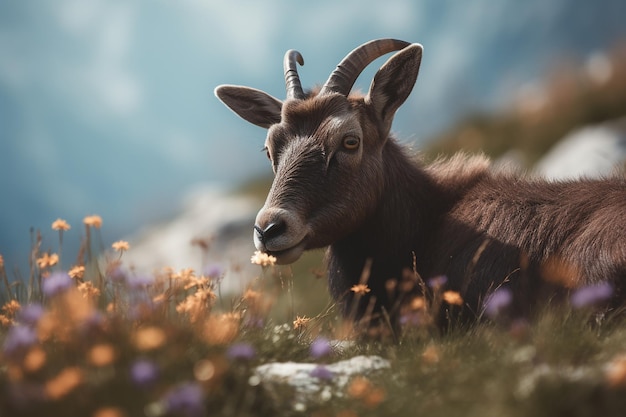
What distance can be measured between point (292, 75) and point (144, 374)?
5.04m

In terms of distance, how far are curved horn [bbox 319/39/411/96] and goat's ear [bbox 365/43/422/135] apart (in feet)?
0.89

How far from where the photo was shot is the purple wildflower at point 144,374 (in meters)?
3.48

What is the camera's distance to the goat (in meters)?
6.18

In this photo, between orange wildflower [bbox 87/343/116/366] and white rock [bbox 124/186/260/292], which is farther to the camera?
white rock [bbox 124/186/260/292]

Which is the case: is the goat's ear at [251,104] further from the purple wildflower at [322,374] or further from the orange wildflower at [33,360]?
the orange wildflower at [33,360]

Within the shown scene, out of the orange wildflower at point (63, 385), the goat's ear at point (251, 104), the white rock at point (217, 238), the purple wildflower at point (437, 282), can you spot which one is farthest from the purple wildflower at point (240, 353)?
the white rock at point (217, 238)

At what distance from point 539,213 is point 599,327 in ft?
5.70

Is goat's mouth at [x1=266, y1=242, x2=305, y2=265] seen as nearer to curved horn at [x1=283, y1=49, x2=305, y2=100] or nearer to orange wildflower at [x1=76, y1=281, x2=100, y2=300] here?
orange wildflower at [x1=76, y1=281, x2=100, y2=300]

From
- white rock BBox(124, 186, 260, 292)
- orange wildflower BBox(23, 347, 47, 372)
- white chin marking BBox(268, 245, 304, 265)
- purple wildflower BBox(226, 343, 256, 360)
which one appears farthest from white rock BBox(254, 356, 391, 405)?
white rock BBox(124, 186, 260, 292)

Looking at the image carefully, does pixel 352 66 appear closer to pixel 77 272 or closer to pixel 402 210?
pixel 402 210

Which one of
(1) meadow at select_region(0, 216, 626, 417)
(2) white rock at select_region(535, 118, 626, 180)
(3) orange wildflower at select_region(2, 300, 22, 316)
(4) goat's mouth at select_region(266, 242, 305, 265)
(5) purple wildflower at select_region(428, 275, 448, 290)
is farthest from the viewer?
(2) white rock at select_region(535, 118, 626, 180)

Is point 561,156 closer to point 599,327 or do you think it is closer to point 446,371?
point 599,327

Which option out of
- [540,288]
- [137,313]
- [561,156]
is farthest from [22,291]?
[561,156]

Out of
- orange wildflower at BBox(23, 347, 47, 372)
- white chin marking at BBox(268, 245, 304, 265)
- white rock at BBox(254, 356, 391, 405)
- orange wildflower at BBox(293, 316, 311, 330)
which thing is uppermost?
orange wildflower at BBox(23, 347, 47, 372)
